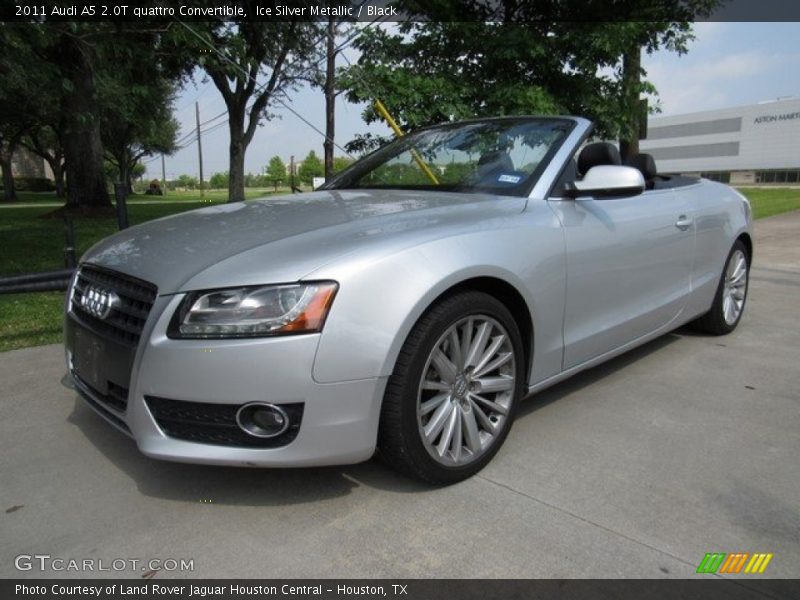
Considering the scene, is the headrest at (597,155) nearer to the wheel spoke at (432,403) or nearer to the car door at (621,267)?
the car door at (621,267)

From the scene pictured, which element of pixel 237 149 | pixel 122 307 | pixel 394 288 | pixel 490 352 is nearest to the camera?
pixel 394 288

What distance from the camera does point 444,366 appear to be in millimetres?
2504

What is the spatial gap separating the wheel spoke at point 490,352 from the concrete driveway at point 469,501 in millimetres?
465

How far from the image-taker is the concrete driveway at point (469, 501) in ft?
7.00

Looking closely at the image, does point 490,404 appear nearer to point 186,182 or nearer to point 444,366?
point 444,366

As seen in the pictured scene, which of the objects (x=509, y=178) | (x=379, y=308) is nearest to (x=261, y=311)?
(x=379, y=308)

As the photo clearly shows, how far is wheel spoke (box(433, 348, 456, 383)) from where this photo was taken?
2463mm

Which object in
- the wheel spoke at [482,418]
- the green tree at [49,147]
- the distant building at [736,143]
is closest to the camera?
the wheel spoke at [482,418]

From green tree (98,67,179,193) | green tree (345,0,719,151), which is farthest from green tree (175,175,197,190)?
green tree (345,0,719,151)

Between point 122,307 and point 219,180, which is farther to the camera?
point 219,180

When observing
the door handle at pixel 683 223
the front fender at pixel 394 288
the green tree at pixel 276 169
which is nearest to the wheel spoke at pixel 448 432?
the front fender at pixel 394 288

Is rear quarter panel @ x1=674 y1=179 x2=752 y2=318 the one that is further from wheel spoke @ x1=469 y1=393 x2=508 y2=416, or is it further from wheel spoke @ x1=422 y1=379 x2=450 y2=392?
wheel spoke @ x1=422 y1=379 x2=450 y2=392

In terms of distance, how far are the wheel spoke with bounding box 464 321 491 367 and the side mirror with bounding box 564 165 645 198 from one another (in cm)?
90

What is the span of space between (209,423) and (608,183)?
206cm
